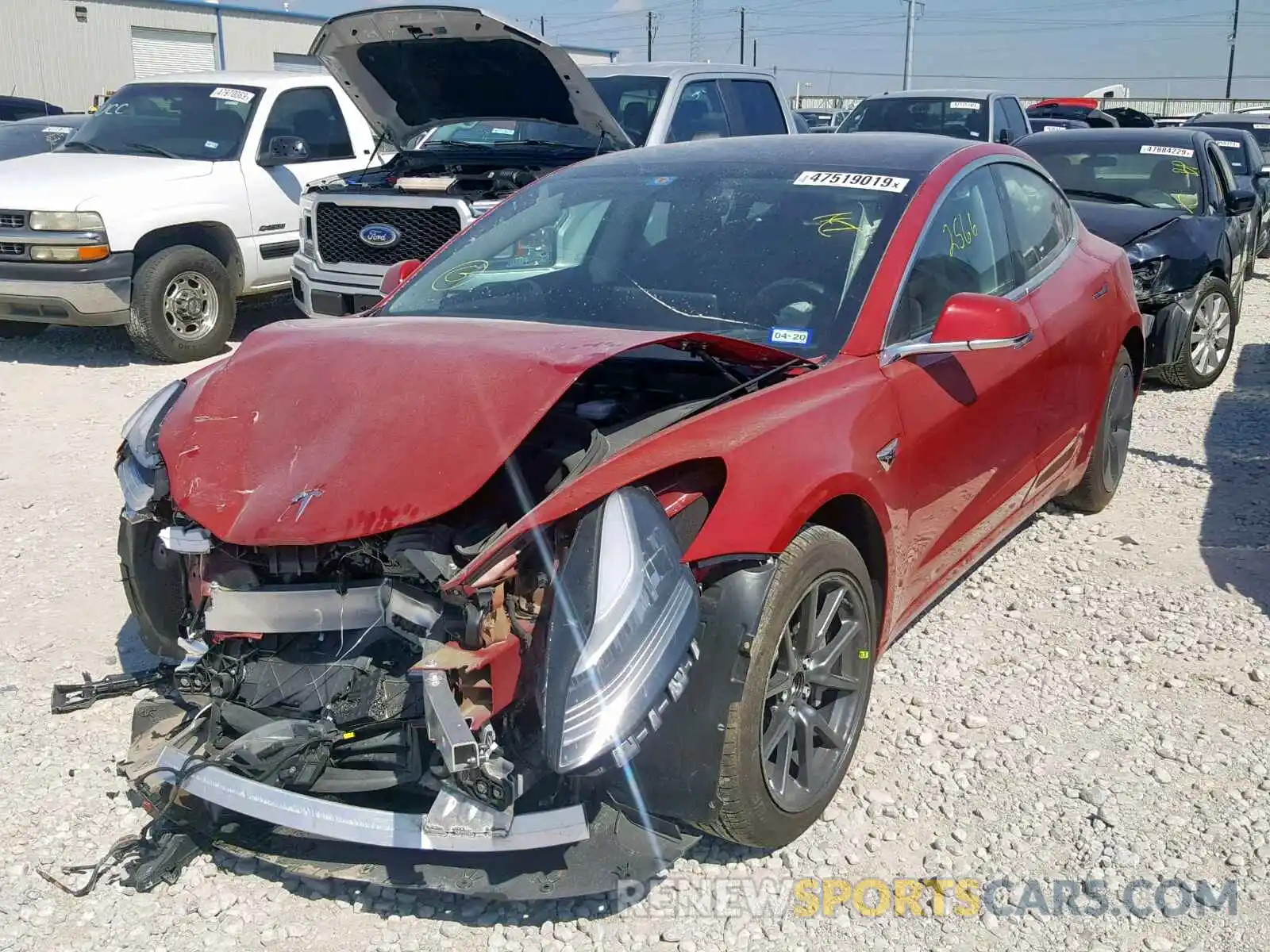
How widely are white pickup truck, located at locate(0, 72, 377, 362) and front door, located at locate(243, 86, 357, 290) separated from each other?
0.04 feet

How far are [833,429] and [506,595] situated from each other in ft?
3.21

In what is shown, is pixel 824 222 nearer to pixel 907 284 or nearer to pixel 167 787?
pixel 907 284

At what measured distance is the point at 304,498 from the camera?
2.73 metres

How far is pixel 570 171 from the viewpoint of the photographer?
454 centimetres

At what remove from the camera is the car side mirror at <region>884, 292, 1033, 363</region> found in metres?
3.37

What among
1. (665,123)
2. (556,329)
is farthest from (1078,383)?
(665,123)

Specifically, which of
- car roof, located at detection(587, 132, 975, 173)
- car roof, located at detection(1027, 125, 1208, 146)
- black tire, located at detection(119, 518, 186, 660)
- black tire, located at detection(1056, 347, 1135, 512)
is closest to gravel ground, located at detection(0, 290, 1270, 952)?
black tire, located at detection(1056, 347, 1135, 512)

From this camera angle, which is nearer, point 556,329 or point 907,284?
point 556,329

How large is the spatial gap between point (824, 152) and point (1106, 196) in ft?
16.9

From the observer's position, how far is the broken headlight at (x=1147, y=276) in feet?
24.5

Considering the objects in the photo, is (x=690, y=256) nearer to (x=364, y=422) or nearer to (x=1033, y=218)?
(x=364, y=422)

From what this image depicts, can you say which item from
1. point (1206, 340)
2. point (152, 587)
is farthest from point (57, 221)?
point (1206, 340)

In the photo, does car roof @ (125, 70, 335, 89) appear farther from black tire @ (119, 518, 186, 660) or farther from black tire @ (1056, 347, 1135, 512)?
black tire @ (119, 518, 186, 660)

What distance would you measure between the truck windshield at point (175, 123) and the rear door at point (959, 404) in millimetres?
6772
